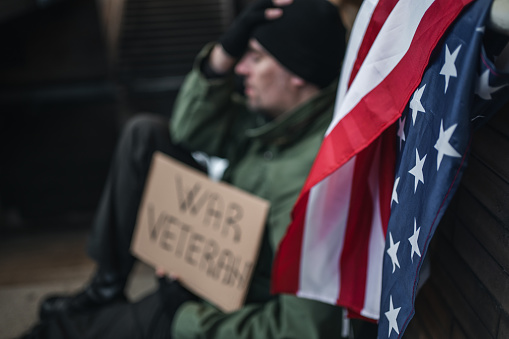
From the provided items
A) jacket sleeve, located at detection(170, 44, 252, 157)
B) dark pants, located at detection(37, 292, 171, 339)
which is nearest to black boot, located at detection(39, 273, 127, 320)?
dark pants, located at detection(37, 292, 171, 339)

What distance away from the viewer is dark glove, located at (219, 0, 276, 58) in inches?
56.8

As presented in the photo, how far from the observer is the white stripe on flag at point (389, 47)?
0.70 meters

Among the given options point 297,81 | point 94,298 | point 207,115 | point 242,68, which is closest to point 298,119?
point 297,81

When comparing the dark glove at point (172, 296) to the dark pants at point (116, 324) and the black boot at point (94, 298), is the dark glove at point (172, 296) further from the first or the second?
the black boot at point (94, 298)

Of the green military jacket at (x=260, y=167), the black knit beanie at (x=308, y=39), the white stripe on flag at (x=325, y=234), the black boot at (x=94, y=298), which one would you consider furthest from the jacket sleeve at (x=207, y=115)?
the white stripe on flag at (x=325, y=234)

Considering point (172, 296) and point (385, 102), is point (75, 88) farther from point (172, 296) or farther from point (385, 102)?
point (385, 102)

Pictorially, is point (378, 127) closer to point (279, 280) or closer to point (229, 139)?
point (279, 280)

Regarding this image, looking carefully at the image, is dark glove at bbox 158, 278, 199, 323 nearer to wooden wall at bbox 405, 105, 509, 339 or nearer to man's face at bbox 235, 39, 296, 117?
man's face at bbox 235, 39, 296, 117

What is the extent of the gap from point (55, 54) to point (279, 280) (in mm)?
2322

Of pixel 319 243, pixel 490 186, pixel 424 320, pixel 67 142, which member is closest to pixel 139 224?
pixel 319 243

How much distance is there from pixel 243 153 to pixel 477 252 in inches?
40.1

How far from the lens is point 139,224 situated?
1645mm

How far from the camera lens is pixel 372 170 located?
864 millimetres

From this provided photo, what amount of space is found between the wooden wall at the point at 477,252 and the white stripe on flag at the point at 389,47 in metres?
0.16
